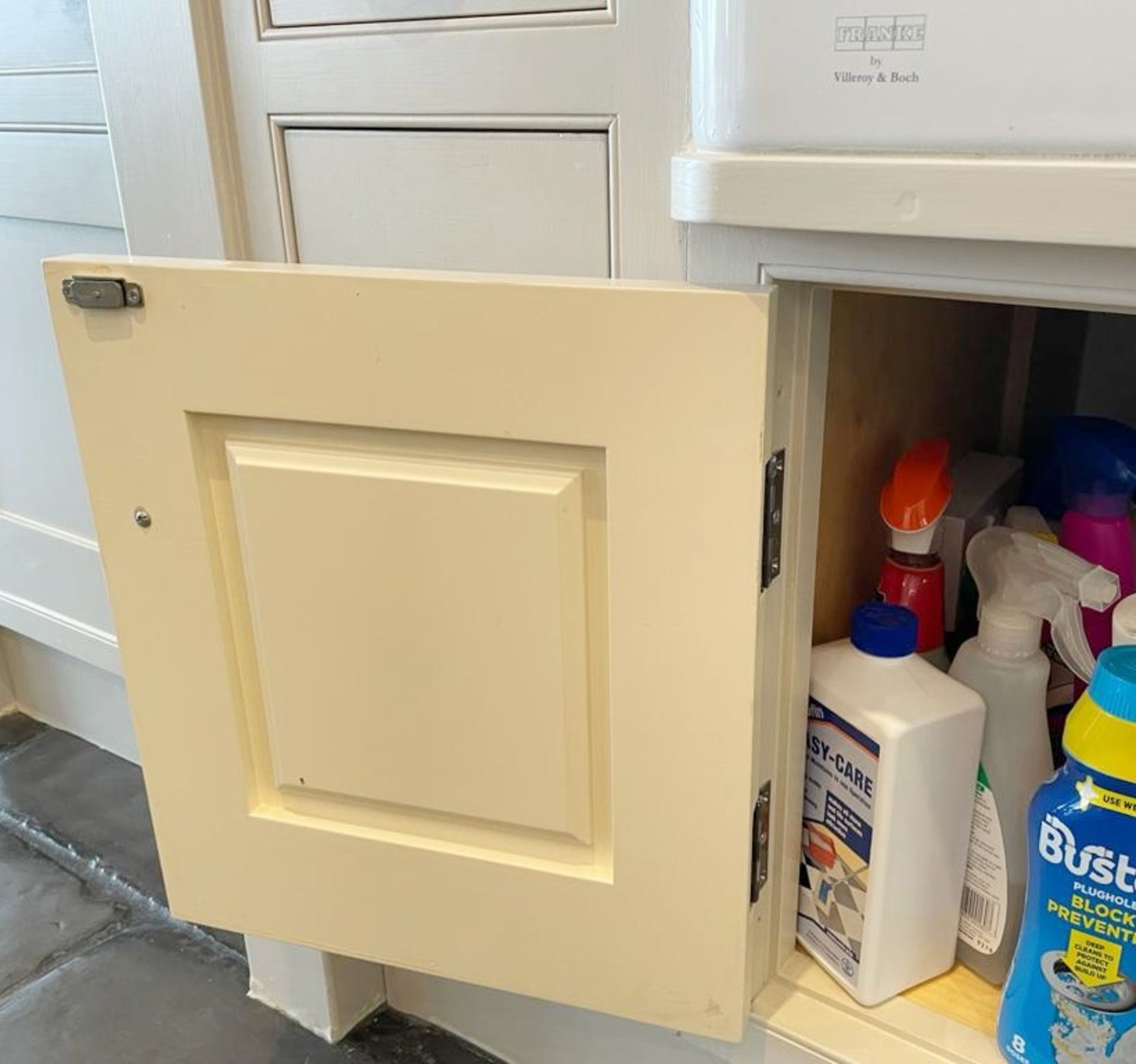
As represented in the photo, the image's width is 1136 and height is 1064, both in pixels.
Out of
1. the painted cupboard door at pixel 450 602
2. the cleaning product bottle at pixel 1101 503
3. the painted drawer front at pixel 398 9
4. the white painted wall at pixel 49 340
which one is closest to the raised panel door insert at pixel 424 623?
the painted cupboard door at pixel 450 602

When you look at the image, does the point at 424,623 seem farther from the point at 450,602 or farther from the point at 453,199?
the point at 453,199

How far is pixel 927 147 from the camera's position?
0.50m

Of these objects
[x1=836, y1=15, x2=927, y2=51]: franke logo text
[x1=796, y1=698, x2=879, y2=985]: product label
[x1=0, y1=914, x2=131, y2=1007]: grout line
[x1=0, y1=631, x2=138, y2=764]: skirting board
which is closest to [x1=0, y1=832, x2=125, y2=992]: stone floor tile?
[x1=0, y1=914, x2=131, y2=1007]: grout line

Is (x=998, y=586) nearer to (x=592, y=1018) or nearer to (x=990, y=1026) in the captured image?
(x=990, y=1026)

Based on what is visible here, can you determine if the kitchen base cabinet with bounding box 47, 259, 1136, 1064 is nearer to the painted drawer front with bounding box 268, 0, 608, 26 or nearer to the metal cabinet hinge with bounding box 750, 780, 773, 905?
the metal cabinet hinge with bounding box 750, 780, 773, 905

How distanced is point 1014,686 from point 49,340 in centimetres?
104

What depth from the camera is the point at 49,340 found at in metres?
1.22

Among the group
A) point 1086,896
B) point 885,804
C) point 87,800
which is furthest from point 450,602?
point 87,800

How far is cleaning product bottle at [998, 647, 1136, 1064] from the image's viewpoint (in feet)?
2.15

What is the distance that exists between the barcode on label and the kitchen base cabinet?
5 cm

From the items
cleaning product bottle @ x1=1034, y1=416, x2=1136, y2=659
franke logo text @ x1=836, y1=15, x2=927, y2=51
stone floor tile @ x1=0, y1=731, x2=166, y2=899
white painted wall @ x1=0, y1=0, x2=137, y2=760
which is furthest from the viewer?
stone floor tile @ x1=0, y1=731, x2=166, y2=899

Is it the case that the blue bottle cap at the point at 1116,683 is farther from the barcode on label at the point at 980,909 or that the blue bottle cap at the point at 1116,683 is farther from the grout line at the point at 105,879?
the grout line at the point at 105,879

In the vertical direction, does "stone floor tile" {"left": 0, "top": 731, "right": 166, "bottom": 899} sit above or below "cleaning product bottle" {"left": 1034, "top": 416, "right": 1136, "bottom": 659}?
below

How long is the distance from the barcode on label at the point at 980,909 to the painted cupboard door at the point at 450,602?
21 cm
